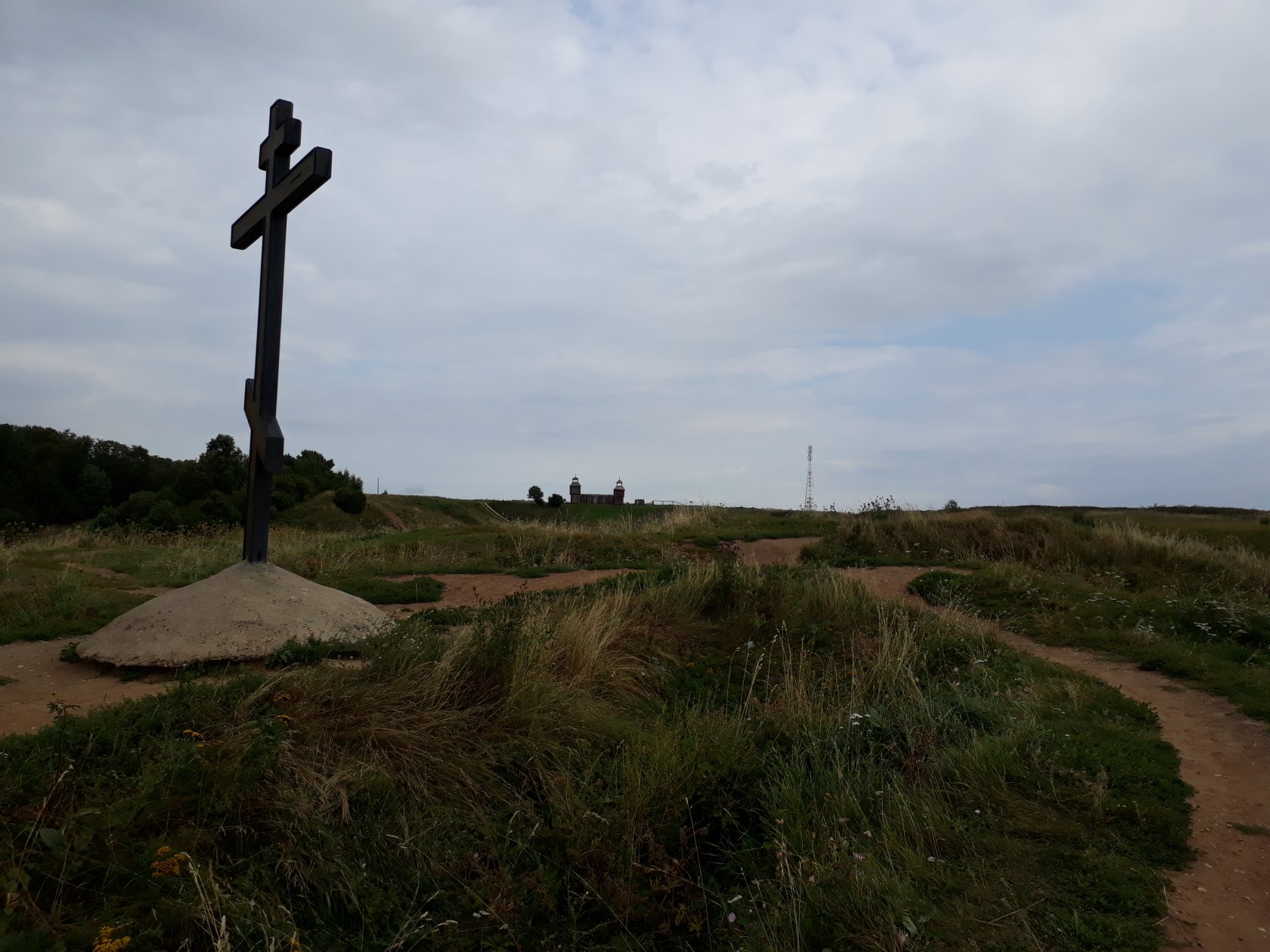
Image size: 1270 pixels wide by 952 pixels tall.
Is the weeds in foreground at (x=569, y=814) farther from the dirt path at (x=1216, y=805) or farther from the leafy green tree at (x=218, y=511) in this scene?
the leafy green tree at (x=218, y=511)

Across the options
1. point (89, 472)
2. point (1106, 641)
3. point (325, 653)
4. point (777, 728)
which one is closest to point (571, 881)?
point (777, 728)

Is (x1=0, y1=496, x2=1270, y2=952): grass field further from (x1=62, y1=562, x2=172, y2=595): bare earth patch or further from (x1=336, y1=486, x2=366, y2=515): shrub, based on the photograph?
(x1=336, y1=486, x2=366, y2=515): shrub

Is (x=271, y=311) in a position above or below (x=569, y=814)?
above

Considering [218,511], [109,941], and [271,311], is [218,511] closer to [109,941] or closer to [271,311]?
[271,311]

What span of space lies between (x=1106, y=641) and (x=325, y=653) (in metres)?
7.16

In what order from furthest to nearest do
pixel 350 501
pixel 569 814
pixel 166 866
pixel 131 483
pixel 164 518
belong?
pixel 131 483 → pixel 350 501 → pixel 164 518 → pixel 569 814 → pixel 166 866

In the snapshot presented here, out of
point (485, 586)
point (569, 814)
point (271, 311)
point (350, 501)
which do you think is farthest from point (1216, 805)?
point (350, 501)

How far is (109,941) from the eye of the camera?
8.21 ft

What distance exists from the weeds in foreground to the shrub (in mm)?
25682

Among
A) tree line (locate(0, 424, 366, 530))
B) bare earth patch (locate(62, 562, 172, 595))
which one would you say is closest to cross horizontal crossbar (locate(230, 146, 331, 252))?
bare earth patch (locate(62, 562, 172, 595))

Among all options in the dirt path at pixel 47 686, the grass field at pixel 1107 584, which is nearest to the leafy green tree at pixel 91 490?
the grass field at pixel 1107 584

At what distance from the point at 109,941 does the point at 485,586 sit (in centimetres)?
800

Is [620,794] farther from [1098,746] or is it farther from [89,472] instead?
[89,472]

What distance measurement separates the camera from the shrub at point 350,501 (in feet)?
97.8
